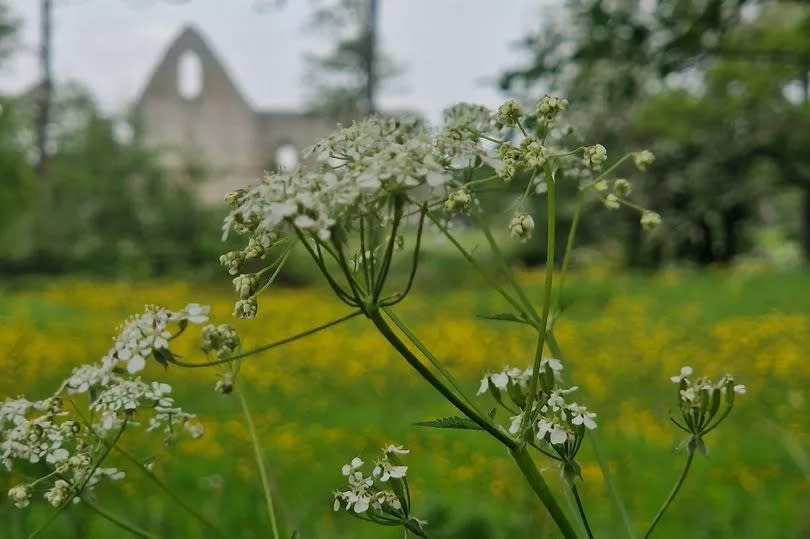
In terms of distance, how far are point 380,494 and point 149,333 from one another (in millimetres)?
395

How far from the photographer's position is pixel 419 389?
7.21 m

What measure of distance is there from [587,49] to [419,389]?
4045mm

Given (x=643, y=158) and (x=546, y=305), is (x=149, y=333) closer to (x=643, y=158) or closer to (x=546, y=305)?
(x=546, y=305)

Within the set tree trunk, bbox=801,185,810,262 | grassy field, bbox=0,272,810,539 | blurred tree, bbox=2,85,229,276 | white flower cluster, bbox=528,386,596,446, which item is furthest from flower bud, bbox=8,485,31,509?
tree trunk, bbox=801,185,810,262

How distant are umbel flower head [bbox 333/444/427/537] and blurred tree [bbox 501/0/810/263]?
987 mm

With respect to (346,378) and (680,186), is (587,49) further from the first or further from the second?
(680,186)

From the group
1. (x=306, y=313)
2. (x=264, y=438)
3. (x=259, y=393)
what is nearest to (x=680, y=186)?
(x=306, y=313)

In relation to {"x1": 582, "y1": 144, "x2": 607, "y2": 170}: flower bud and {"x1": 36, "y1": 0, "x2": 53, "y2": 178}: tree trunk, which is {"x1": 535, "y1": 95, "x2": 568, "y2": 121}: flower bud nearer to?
{"x1": 582, "y1": 144, "x2": 607, "y2": 170}: flower bud

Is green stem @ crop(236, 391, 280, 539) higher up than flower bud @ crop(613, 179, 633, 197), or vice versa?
flower bud @ crop(613, 179, 633, 197)

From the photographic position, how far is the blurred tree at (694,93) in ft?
12.6

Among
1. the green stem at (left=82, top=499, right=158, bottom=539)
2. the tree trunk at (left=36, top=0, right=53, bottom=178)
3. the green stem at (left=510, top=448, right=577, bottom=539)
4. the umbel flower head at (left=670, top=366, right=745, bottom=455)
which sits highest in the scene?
the umbel flower head at (left=670, top=366, right=745, bottom=455)

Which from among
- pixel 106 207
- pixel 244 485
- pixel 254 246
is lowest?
pixel 106 207

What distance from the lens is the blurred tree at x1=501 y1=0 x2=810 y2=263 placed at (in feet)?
12.6

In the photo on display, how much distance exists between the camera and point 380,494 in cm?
124
